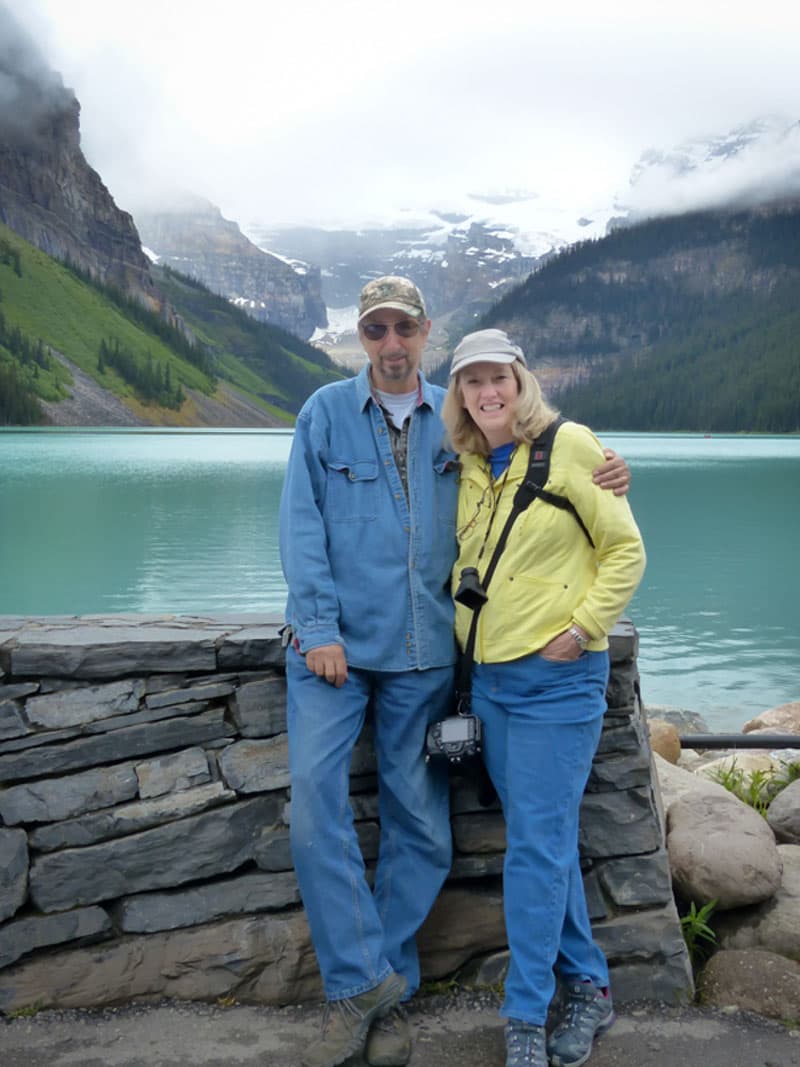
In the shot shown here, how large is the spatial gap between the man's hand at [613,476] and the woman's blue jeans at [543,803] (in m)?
0.64

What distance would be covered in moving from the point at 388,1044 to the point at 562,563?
1883 millimetres

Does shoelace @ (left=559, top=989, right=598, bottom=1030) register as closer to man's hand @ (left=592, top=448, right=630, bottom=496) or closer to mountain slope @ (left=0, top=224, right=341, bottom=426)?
man's hand @ (left=592, top=448, right=630, bottom=496)

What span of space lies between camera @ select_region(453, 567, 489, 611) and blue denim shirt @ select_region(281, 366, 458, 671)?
0.14 m

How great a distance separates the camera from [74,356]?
169750 millimetres

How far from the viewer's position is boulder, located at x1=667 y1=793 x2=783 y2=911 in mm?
4324

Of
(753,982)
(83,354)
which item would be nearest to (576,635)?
(753,982)

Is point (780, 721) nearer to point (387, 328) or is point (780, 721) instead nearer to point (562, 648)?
point (562, 648)

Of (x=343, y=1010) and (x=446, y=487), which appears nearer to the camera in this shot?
(x=343, y=1010)

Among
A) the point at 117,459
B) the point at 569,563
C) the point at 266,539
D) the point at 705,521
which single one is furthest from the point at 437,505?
the point at 117,459

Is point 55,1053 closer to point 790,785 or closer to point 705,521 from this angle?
point 790,785

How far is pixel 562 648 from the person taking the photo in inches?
138

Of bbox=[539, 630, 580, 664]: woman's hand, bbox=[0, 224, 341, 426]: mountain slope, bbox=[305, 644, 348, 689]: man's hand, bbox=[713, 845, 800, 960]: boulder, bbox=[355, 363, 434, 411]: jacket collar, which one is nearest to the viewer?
bbox=[539, 630, 580, 664]: woman's hand

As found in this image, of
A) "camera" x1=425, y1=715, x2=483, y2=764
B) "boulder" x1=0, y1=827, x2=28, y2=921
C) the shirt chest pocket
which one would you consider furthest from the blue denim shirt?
"boulder" x1=0, y1=827, x2=28, y2=921

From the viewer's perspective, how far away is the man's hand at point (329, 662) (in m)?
3.61
